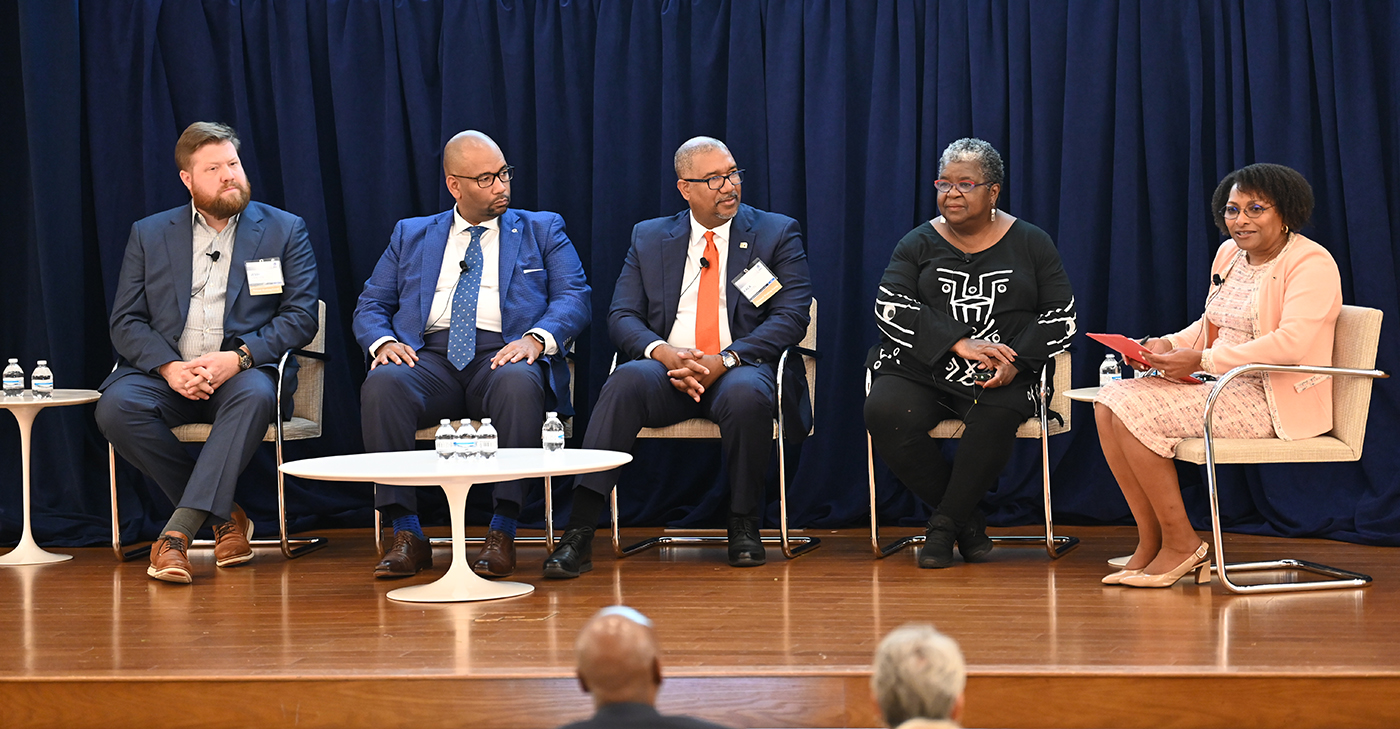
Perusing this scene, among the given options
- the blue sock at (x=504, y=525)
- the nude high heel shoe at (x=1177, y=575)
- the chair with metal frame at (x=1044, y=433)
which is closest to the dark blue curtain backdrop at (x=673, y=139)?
the chair with metal frame at (x=1044, y=433)

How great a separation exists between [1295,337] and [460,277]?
8.82 ft

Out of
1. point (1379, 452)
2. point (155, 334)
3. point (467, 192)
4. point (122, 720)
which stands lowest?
point (122, 720)

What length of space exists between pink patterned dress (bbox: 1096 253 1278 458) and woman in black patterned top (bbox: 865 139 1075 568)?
40 centimetres

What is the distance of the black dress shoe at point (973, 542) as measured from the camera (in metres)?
4.04

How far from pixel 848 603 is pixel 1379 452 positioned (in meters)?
2.32

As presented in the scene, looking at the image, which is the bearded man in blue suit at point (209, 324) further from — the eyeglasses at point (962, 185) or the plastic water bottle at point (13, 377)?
the eyeglasses at point (962, 185)

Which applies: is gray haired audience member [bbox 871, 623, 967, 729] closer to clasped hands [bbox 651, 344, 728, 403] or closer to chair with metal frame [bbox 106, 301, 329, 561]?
clasped hands [bbox 651, 344, 728, 403]

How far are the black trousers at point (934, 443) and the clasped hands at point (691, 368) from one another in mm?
519

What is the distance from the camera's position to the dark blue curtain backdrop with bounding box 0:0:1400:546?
473 centimetres

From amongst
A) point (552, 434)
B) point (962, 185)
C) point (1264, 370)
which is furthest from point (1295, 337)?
point (552, 434)

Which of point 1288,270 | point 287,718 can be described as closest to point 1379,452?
point 1288,270

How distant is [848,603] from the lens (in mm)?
3355

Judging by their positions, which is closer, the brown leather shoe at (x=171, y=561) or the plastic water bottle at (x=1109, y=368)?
the brown leather shoe at (x=171, y=561)

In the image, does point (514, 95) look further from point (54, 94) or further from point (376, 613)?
point (376, 613)
